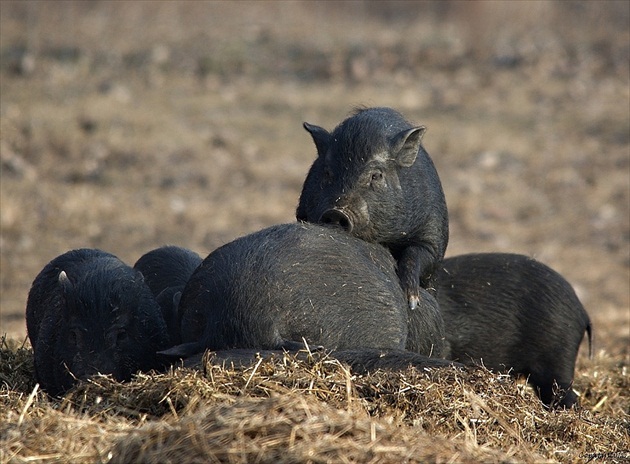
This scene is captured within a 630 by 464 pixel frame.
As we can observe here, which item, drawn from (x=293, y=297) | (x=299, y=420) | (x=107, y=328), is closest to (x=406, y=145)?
(x=293, y=297)

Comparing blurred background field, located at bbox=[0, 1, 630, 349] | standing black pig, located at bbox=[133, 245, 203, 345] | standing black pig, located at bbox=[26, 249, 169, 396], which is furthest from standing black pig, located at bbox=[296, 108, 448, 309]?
blurred background field, located at bbox=[0, 1, 630, 349]

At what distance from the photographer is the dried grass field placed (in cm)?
339

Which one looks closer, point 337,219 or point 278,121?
point 337,219

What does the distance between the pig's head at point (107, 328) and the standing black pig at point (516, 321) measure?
1.91 m

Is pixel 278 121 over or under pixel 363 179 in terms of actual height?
under

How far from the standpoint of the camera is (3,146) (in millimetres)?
13406

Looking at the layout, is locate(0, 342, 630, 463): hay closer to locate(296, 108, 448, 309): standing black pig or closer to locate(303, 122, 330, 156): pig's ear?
locate(296, 108, 448, 309): standing black pig

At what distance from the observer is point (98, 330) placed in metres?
4.82

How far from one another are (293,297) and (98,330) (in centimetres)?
103

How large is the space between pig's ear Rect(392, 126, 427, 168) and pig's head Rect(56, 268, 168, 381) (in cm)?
149

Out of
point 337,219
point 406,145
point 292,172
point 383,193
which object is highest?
point 406,145

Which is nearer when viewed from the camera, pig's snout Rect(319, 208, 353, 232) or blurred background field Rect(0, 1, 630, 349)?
pig's snout Rect(319, 208, 353, 232)

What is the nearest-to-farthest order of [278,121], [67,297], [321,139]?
[67,297], [321,139], [278,121]

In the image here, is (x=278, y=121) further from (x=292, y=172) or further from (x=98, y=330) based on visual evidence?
(x=98, y=330)
